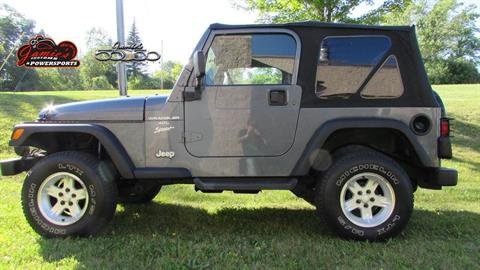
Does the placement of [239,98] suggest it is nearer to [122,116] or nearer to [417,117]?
[122,116]

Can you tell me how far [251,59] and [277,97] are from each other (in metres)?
0.45

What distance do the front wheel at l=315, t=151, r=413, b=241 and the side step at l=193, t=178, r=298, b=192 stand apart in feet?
1.07

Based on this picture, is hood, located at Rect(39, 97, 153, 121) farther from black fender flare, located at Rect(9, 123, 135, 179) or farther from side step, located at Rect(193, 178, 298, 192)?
side step, located at Rect(193, 178, 298, 192)

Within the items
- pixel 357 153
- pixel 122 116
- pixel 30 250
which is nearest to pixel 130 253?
pixel 30 250

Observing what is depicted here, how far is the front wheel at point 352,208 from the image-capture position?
13.6 feet

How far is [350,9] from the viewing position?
11.3 meters

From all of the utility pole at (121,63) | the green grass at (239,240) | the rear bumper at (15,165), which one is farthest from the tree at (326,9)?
the rear bumper at (15,165)

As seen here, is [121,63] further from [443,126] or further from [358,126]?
[443,126]

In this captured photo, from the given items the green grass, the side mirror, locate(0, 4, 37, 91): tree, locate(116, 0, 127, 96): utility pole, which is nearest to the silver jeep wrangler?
the side mirror

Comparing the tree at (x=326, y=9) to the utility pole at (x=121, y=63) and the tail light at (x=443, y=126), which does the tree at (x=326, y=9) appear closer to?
the utility pole at (x=121, y=63)

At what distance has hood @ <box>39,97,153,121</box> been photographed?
4.23 metres

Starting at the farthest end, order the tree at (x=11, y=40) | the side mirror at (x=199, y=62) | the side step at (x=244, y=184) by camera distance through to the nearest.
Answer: the tree at (x=11, y=40), the side step at (x=244, y=184), the side mirror at (x=199, y=62)

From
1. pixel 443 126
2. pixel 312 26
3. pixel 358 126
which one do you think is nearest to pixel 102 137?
pixel 312 26

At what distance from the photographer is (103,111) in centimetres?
427
